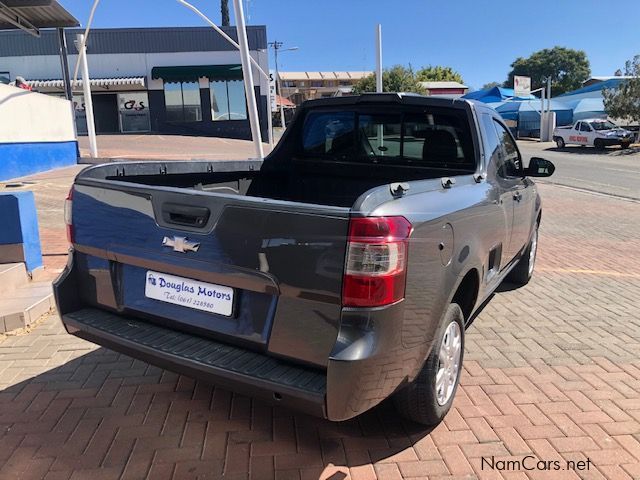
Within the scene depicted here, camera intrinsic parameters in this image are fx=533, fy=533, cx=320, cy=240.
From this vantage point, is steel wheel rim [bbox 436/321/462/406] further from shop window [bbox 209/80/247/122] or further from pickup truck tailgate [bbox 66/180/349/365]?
shop window [bbox 209/80/247/122]

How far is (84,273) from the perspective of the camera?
9.86ft

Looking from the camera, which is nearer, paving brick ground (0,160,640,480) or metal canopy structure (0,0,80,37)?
paving brick ground (0,160,640,480)

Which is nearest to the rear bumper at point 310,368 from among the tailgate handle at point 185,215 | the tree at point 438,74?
the tailgate handle at point 185,215

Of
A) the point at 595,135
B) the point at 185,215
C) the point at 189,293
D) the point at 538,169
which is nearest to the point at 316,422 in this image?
the point at 189,293

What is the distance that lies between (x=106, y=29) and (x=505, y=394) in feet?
117

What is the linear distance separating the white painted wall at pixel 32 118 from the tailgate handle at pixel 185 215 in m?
11.7

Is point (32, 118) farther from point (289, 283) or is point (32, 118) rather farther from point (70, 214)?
point (289, 283)

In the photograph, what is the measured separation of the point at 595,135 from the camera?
30.3 meters

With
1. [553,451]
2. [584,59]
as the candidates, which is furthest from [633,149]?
[584,59]

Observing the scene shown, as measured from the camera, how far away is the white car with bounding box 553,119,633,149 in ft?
97.2

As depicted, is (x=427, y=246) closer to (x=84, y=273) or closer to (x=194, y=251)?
(x=194, y=251)

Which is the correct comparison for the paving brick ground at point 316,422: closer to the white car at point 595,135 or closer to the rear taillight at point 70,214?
the rear taillight at point 70,214

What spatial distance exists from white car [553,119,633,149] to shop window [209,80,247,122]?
1995 centimetres

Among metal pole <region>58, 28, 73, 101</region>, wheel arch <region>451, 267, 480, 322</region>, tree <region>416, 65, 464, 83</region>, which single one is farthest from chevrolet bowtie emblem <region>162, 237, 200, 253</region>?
tree <region>416, 65, 464, 83</region>
